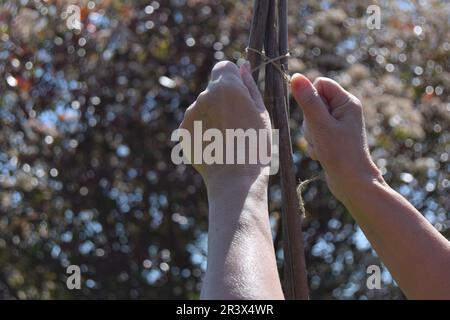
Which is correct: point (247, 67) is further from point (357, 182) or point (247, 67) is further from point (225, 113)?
point (357, 182)

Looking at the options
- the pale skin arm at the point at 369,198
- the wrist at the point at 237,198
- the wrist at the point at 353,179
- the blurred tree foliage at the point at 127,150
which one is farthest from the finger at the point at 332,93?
the blurred tree foliage at the point at 127,150

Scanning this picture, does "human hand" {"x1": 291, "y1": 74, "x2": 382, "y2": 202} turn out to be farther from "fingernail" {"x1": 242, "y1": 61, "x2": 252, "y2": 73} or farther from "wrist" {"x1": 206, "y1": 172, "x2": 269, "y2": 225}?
"wrist" {"x1": 206, "y1": 172, "x2": 269, "y2": 225}

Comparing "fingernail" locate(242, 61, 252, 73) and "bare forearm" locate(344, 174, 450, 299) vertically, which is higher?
"fingernail" locate(242, 61, 252, 73)

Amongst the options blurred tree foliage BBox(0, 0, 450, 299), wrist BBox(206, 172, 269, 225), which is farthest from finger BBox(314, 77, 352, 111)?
blurred tree foliage BBox(0, 0, 450, 299)

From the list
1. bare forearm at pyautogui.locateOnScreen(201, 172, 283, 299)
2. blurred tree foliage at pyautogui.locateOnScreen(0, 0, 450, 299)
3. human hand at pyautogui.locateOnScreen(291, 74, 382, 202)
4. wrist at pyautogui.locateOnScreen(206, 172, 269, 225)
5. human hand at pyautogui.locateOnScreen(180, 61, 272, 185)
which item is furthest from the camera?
blurred tree foliage at pyautogui.locateOnScreen(0, 0, 450, 299)

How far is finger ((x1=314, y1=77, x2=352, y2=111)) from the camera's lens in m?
1.49

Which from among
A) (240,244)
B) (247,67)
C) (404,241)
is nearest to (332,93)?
(247,67)

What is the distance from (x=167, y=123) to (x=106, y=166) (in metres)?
0.33

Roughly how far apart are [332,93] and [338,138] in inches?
3.7

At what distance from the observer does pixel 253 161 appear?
4.34 feet

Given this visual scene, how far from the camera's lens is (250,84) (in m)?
1.45

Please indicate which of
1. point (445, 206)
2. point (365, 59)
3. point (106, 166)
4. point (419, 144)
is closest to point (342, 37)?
point (365, 59)

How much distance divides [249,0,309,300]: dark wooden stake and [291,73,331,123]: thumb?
11 cm

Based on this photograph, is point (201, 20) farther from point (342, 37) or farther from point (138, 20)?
point (342, 37)
